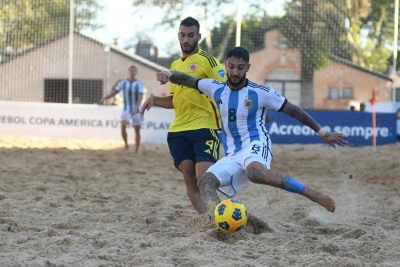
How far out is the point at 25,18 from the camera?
64.6 feet

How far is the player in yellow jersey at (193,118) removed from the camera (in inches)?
263

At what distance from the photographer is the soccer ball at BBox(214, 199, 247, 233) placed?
5.58m

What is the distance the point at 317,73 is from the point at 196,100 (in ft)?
45.7

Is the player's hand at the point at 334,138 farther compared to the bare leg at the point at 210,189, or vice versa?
the player's hand at the point at 334,138

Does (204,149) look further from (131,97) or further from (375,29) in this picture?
(375,29)

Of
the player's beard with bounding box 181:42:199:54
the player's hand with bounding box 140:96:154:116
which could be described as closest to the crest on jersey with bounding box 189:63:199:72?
the player's beard with bounding box 181:42:199:54

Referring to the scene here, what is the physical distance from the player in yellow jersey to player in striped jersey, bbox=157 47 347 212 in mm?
353

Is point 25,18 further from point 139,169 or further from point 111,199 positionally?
point 111,199

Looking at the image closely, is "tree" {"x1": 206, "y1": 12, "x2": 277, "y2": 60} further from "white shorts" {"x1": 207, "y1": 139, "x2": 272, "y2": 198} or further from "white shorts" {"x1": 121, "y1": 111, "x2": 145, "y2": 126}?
"white shorts" {"x1": 207, "y1": 139, "x2": 272, "y2": 198}

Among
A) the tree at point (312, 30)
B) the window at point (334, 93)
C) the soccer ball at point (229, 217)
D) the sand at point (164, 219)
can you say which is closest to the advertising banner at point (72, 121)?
the tree at point (312, 30)

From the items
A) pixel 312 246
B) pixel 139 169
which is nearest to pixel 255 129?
pixel 312 246

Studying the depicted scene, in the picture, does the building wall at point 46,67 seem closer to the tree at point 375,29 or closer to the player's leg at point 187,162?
the tree at point 375,29

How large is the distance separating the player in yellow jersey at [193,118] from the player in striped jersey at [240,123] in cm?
35

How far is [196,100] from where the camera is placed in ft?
22.2
